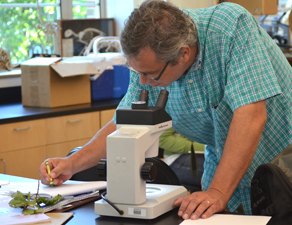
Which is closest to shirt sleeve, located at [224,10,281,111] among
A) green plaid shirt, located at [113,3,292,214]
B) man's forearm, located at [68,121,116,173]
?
green plaid shirt, located at [113,3,292,214]

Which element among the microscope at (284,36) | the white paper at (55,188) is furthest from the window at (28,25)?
the white paper at (55,188)

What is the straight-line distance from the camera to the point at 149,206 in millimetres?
1062

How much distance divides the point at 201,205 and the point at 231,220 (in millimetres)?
84

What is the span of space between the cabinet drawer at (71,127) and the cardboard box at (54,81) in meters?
0.15

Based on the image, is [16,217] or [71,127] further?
[71,127]

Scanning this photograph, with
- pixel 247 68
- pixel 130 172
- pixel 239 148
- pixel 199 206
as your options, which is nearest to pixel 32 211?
pixel 130 172

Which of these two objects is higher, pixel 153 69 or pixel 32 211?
pixel 153 69

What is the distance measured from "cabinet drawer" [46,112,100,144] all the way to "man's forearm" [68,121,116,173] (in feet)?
4.35

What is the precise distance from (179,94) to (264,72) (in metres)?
0.32

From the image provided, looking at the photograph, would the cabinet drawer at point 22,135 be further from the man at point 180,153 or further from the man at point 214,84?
the man at point 214,84

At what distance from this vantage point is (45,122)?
273 cm

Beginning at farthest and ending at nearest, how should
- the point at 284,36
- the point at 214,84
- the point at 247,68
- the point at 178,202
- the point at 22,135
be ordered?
the point at 284,36, the point at 22,135, the point at 214,84, the point at 247,68, the point at 178,202

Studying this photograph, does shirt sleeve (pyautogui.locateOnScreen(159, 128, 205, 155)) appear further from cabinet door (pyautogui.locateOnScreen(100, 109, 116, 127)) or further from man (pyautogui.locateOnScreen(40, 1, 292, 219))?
man (pyautogui.locateOnScreen(40, 1, 292, 219))

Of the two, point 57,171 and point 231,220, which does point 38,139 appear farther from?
point 231,220
